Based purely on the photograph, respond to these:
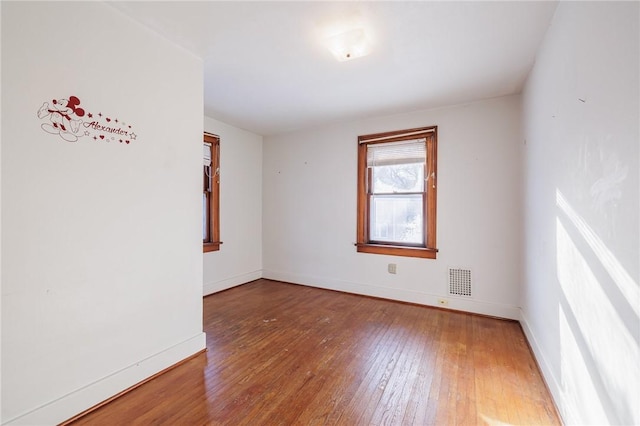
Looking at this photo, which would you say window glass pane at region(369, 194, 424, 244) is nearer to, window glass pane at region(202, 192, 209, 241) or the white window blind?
the white window blind

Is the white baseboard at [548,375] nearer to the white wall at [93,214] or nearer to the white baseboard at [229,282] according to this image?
the white wall at [93,214]

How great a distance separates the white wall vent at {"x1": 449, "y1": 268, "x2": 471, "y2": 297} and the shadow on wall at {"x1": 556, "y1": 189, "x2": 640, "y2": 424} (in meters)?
1.70

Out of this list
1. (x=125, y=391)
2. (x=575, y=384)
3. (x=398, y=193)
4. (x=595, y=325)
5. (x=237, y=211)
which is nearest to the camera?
(x=595, y=325)

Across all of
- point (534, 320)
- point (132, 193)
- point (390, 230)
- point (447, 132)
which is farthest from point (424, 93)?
point (132, 193)

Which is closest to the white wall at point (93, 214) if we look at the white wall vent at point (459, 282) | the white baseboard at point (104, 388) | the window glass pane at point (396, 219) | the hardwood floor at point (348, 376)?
the white baseboard at point (104, 388)

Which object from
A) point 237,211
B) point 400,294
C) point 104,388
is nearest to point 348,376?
point 104,388

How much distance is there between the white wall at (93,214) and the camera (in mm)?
1475

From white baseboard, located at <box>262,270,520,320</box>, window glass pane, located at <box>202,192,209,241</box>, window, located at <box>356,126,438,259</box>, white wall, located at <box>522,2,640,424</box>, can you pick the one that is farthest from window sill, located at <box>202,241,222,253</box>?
white wall, located at <box>522,2,640,424</box>

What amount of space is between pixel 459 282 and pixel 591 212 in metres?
2.37

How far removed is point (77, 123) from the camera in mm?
1697

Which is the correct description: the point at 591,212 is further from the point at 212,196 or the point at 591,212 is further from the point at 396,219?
the point at 212,196

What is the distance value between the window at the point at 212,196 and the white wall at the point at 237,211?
89mm

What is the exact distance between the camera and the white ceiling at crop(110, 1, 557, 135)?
1823mm

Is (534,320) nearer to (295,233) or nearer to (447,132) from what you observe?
(447,132)
